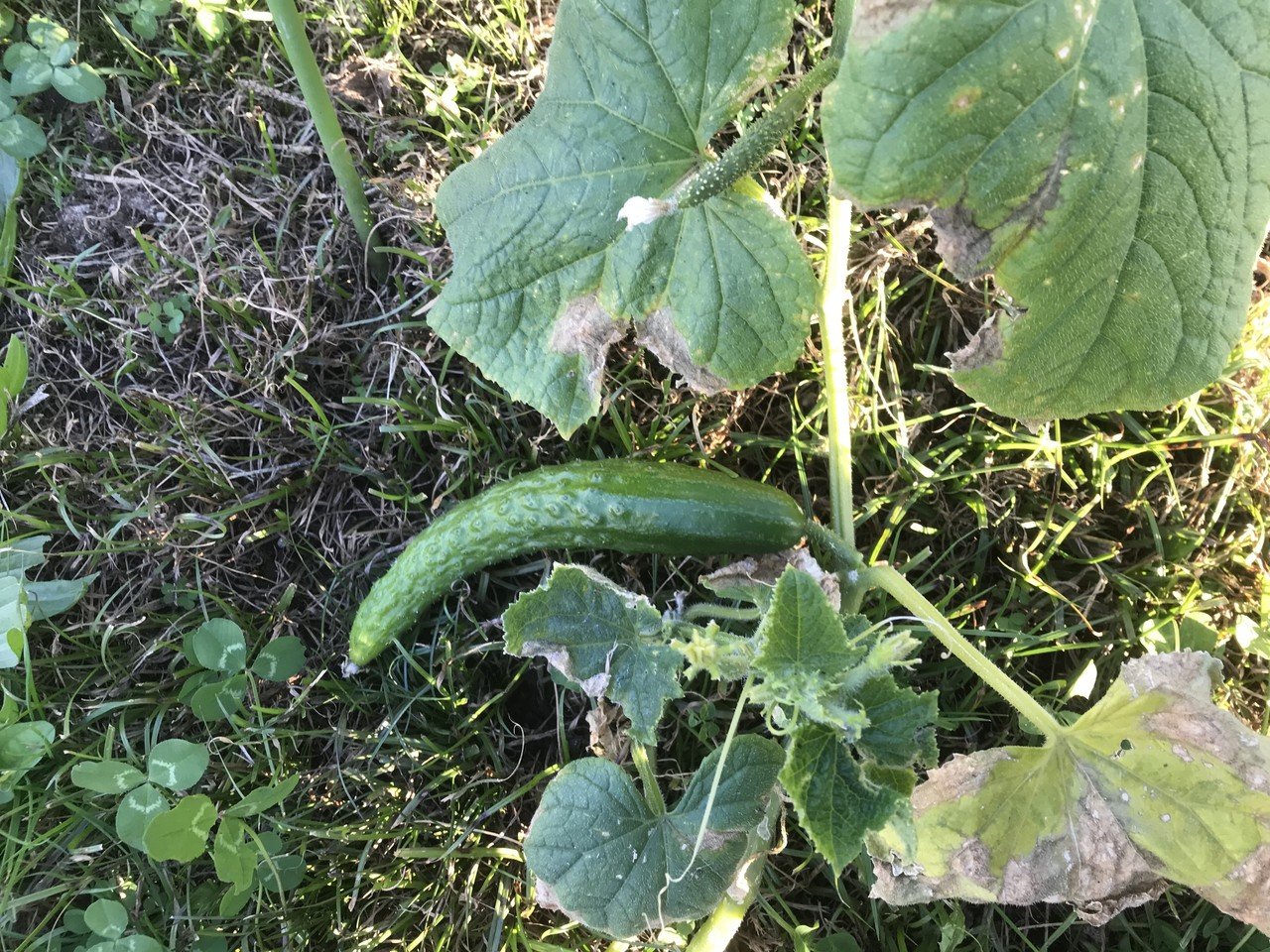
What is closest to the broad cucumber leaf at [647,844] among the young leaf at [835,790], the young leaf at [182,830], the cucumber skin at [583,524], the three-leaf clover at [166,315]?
the young leaf at [835,790]

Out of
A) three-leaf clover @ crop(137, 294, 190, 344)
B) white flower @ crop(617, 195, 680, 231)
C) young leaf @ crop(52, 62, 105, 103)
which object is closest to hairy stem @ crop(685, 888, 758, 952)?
white flower @ crop(617, 195, 680, 231)

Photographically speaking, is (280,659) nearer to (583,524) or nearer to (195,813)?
(195,813)

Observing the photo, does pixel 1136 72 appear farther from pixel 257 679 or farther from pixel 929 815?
pixel 257 679

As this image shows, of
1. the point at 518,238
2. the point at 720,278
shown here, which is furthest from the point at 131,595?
the point at 720,278

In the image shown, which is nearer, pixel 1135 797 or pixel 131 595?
pixel 1135 797

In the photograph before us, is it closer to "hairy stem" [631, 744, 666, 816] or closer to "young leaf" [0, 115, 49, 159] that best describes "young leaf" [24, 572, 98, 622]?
"young leaf" [0, 115, 49, 159]
